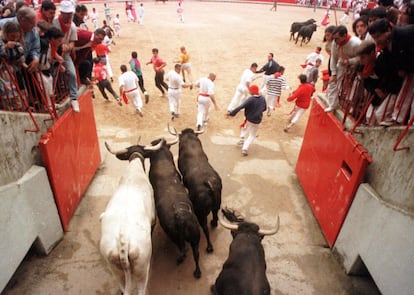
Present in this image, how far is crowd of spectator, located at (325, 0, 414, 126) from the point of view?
406 centimetres

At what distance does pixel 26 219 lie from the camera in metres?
4.32

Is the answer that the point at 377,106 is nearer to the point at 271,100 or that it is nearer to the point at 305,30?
the point at 271,100

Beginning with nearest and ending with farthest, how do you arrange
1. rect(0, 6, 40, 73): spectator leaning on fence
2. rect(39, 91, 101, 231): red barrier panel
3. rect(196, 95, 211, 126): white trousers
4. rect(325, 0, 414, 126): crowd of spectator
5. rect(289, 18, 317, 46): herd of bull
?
rect(325, 0, 414, 126): crowd of spectator < rect(0, 6, 40, 73): spectator leaning on fence < rect(39, 91, 101, 231): red barrier panel < rect(196, 95, 211, 126): white trousers < rect(289, 18, 317, 46): herd of bull

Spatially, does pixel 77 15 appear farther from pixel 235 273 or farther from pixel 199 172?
pixel 235 273

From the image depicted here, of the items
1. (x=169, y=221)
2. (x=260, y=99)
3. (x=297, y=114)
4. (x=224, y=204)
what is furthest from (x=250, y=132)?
(x=169, y=221)

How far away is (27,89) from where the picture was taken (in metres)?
5.04

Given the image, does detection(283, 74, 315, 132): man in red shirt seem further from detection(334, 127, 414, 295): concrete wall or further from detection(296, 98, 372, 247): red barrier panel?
detection(334, 127, 414, 295): concrete wall

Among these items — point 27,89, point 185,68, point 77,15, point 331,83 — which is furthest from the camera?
point 185,68

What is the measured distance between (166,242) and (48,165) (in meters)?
2.27

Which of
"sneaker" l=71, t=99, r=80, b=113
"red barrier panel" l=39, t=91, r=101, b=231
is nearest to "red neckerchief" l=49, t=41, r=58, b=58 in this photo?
"sneaker" l=71, t=99, r=80, b=113

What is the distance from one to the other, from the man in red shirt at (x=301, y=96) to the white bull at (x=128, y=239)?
5.89m

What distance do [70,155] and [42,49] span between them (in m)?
1.85

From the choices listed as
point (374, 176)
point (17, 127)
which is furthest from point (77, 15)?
point (374, 176)

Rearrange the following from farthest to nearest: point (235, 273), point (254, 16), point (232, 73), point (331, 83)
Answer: point (254, 16) < point (232, 73) < point (331, 83) < point (235, 273)
